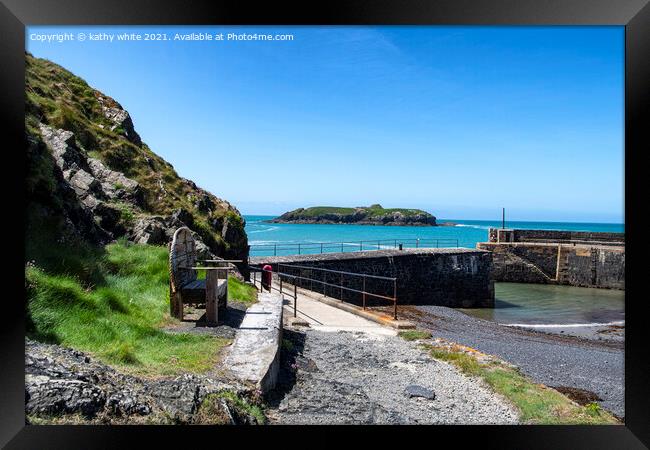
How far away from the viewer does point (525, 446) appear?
354cm

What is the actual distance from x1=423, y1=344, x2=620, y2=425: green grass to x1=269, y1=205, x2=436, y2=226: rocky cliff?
9910 centimetres

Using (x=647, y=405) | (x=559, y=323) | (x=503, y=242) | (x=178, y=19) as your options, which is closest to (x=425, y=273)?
(x=559, y=323)

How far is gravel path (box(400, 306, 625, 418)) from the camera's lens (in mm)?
7739

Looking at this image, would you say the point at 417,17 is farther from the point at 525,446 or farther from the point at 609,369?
the point at 609,369

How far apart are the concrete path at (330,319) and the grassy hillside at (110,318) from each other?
12.4 feet

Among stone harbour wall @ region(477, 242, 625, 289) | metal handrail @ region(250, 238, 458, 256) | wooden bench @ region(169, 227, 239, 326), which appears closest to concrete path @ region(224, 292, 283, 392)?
wooden bench @ region(169, 227, 239, 326)

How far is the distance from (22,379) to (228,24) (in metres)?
3.43

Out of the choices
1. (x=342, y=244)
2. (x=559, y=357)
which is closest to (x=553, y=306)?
(x=342, y=244)

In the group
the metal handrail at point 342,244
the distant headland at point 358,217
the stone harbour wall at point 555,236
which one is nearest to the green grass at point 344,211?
the distant headland at point 358,217

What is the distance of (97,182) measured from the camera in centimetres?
895

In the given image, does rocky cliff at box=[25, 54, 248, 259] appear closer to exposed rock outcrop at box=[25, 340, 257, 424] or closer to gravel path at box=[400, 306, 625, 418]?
exposed rock outcrop at box=[25, 340, 257, 424]

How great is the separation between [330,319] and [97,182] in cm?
618

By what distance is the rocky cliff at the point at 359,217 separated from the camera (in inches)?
4220

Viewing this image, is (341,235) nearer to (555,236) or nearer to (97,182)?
(555,236)
